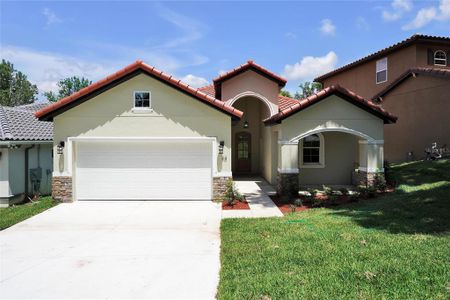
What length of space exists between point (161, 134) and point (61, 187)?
4.18m

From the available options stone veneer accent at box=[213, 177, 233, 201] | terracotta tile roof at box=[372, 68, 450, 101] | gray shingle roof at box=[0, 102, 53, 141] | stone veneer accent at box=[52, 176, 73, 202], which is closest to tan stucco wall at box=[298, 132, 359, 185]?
stone veneer accent at box=[213, 177, 233, 201]

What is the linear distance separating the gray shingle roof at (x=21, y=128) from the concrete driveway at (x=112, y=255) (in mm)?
3882

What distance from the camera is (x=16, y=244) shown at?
7.25 metres

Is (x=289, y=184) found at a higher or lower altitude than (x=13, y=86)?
lower

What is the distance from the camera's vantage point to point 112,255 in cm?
648

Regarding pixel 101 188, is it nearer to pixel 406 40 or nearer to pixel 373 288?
pixel 373 288

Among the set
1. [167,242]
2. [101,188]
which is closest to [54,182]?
[101,188]

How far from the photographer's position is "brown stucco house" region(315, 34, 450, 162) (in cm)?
1559

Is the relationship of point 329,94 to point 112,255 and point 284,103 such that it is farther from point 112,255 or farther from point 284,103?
point 112,255

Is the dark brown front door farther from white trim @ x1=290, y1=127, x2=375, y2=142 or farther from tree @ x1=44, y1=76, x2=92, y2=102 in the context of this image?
tree @ x1=44, y1=76, x2=92, y2=102

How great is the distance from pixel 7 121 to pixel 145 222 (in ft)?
28.1

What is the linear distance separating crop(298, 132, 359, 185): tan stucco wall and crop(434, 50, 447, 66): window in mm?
8584

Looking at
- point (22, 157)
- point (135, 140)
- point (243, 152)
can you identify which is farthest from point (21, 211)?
point (243, 152)

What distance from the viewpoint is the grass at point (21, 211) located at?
9.35 metres
